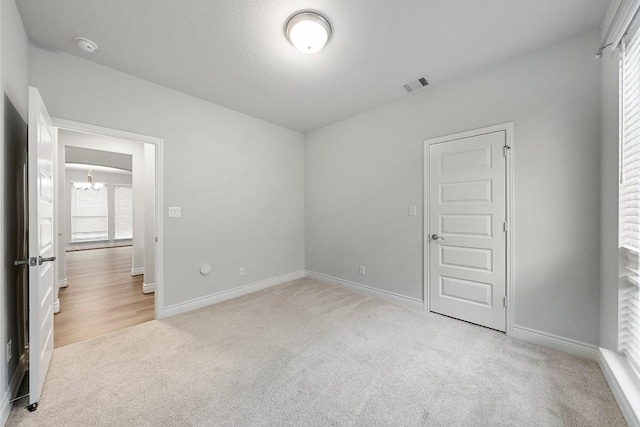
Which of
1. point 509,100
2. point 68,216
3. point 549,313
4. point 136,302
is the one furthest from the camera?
point 68,216

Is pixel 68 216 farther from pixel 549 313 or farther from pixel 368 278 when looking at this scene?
pixel 549 313

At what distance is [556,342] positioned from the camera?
2178 mm

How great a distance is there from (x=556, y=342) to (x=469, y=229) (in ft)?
3.82

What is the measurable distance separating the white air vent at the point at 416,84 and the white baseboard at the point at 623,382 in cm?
281

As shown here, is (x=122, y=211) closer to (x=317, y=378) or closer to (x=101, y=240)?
(x=101, y=240)

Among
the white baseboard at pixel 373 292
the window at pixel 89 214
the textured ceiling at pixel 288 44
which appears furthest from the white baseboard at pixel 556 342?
the window at pixel 89 214

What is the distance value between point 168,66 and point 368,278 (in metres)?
3.43

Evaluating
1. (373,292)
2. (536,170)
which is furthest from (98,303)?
(536,170)

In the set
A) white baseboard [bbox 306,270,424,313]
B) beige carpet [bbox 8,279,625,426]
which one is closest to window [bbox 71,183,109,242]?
beige carpet [bbox 8,279,625,426]

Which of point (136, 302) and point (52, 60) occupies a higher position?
point (52, 60)

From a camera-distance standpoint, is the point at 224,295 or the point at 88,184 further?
the point at 88,184

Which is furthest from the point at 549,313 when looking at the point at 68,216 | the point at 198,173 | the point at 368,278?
the point at 68,216

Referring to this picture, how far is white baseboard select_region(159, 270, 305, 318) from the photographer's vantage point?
2948 mm

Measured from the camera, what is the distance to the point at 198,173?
3189 millimetres
